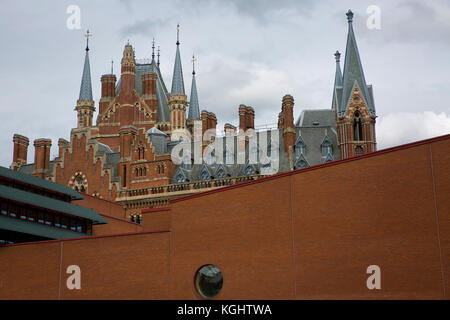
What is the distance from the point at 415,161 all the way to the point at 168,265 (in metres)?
16.7

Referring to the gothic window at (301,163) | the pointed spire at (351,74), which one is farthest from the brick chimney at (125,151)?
the pointed spire at (351,74)

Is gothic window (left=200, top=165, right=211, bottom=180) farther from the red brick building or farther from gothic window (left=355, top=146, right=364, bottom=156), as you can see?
the red brick building

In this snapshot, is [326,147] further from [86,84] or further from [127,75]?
[86,84]

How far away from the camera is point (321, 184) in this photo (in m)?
39.1

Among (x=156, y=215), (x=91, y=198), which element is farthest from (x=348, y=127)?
(x=156, y=215)

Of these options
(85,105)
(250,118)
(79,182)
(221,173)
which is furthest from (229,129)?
(85,105)

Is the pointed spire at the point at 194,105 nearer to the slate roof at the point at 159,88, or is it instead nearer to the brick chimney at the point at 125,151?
the slate roof at the point at 159,88

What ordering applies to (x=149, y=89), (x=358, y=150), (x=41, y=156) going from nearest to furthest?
(x=358, y=150), (x=41, y=156), (x=149, y=89)

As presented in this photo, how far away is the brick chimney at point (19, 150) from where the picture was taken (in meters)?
88.8

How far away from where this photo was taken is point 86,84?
338 feet

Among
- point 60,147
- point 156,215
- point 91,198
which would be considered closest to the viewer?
point 156,215

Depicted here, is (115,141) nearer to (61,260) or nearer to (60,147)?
(60,147)

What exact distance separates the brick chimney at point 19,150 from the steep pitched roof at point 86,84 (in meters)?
13.1

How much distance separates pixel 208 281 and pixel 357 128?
124 feet
